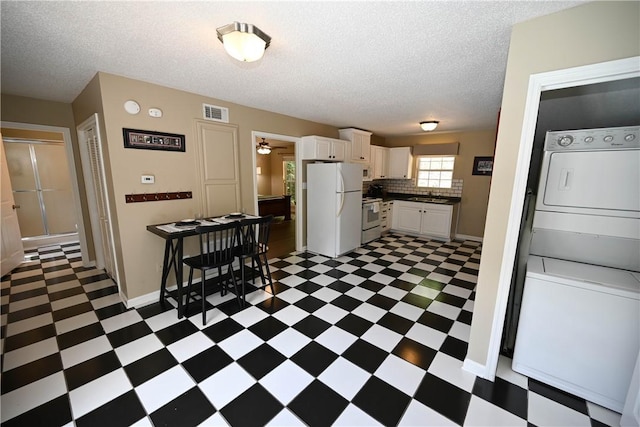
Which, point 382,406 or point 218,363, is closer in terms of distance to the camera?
point 382,406

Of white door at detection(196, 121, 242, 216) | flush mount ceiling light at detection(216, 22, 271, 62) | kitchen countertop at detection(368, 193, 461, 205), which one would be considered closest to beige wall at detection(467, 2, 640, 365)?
flush mount ceiling light at detection(216, 22, 271, 62)

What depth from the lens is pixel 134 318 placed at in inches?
94.3

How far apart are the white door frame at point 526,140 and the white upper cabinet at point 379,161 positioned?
13.4 ft

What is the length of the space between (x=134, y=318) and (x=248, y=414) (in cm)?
169

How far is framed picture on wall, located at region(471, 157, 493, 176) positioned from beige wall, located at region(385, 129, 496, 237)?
8cm

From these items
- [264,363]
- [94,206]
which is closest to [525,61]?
[264,363]

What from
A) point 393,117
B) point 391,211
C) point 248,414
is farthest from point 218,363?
point 391,211

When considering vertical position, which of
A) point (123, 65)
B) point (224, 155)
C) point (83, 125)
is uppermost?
point (123, 65)

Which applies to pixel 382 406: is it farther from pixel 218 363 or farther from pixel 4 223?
pixel 4 223

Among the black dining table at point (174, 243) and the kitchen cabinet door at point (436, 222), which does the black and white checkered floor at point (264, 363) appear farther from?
the kitchen cabinet door at point (436, 222)

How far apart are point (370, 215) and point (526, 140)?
3.44 metres

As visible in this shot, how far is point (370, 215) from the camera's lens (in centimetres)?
486

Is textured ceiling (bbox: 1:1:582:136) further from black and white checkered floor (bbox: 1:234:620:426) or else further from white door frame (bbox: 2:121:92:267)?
black and white checkered floor (bbox: 1:234:620:426)

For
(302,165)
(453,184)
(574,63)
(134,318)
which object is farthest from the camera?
(453,184)
